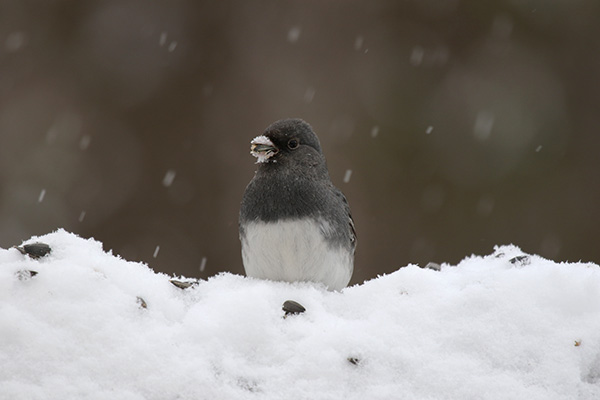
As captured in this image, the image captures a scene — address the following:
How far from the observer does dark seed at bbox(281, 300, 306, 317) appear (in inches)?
61.9

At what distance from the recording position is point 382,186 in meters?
Result: 4.71

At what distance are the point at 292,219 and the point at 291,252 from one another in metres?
0.11

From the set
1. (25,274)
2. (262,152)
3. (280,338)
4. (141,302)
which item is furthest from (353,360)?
(262,152)

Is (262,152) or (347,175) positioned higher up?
(347,175)

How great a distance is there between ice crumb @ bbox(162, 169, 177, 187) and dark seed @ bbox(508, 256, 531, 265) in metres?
3.04

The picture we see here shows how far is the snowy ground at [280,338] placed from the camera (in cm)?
130

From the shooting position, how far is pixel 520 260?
196 cm

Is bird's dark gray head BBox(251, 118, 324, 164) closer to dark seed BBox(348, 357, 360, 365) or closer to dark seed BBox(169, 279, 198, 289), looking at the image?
dark seed BBox(169, 279, 198, 289)

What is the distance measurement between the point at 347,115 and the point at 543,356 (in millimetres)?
3525

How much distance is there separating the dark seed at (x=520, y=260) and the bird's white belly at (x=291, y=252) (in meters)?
0.60

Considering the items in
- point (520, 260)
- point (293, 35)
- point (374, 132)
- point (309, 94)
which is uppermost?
point (293, 35)

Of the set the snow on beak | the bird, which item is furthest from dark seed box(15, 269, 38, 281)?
the snow on beak

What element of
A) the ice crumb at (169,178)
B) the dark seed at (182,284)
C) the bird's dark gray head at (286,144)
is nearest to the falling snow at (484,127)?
the ice crumb at (169,178)

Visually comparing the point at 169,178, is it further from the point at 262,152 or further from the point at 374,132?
the point at 262,152
